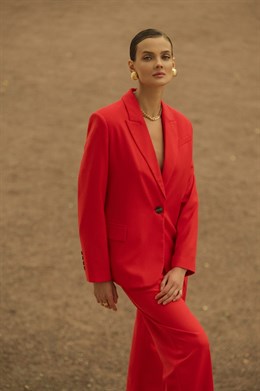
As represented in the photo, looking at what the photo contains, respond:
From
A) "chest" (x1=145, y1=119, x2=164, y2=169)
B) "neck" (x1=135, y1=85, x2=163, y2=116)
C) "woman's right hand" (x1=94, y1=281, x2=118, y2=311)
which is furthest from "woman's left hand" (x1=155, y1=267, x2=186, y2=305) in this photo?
"neck" (x1=135, y1=85, x2=163, y2=116)

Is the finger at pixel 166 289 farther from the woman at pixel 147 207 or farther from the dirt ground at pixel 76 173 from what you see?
the dirt ground at pixel 76 173

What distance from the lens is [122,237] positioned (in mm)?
3244

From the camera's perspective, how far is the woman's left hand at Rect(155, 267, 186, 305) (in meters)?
3.20

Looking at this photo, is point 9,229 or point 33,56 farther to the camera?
point 33,56

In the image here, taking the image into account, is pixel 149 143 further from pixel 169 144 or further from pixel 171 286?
pixel 171 286

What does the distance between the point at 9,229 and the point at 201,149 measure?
2.29 m

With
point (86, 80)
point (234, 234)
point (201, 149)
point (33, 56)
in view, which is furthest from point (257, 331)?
point (33, 56)

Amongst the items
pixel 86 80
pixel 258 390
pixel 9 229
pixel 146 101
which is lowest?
pixel 258 390

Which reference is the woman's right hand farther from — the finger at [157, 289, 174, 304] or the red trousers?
the finger at [157, 289, 174, 304]

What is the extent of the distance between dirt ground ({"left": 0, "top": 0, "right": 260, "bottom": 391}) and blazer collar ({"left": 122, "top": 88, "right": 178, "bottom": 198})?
5.91ft

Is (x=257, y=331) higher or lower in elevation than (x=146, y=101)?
lower

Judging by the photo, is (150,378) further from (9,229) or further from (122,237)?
(9,229)

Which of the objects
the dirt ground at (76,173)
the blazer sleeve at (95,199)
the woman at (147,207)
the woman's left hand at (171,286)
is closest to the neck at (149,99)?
the woman at (147,207)

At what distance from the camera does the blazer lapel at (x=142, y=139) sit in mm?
3160
